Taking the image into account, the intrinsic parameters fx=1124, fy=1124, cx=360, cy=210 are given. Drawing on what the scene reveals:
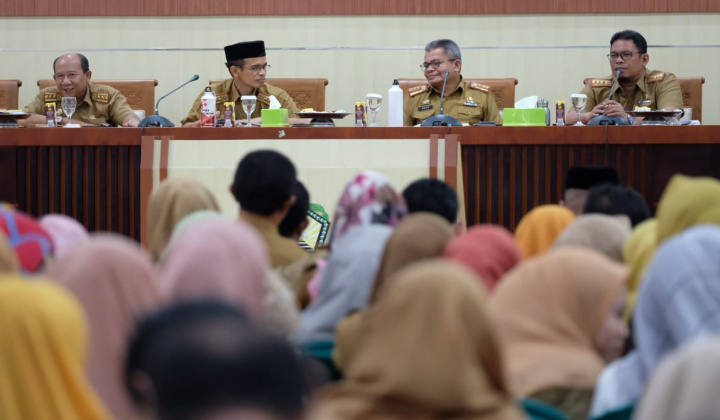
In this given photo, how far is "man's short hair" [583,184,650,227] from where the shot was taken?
9.95 ft

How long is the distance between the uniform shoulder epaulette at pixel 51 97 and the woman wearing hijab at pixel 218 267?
4.53 metres

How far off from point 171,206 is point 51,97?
365cm

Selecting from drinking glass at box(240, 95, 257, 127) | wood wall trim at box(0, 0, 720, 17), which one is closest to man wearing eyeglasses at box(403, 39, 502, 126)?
drinking glass at box(240, 95, 257, 127)

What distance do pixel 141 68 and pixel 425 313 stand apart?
629cm

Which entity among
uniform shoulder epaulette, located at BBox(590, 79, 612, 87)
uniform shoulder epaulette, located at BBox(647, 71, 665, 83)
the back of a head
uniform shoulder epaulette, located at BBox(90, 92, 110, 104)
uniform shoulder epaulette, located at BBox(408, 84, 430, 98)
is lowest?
the back of a head

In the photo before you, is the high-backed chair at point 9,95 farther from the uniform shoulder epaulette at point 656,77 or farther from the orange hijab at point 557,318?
the orange hijab at point 557,318

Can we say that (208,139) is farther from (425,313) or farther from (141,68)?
(425,313)

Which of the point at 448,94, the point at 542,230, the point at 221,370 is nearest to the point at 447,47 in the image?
the point at 448,94

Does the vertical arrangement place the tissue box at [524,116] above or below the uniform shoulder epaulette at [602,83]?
below

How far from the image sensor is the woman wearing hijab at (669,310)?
175cm

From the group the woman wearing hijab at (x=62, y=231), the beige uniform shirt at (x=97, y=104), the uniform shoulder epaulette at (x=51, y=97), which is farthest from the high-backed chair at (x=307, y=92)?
the woman wearing hijab at (x=62, y=231)

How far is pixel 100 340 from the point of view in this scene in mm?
1767

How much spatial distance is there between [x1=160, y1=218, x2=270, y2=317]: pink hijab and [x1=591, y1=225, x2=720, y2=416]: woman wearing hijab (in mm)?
592

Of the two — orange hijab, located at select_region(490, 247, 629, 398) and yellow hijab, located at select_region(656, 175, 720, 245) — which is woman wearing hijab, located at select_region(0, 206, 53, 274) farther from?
yellow hijab, located at select_region(656, 175, 720, 245)
